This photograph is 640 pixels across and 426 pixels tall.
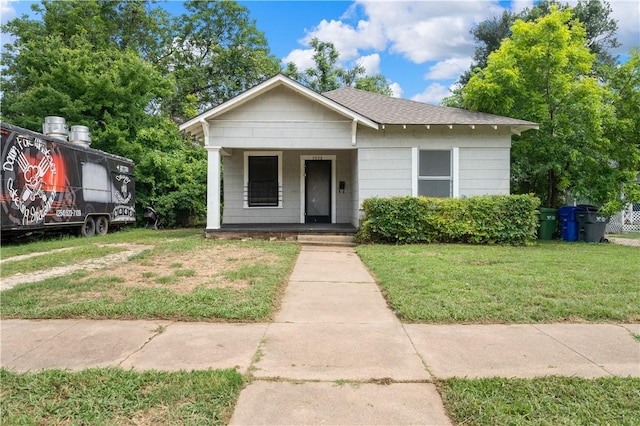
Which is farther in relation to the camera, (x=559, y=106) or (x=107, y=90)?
(x=107, y=90)

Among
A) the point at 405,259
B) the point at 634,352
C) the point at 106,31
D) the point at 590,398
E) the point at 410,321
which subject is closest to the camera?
the point at 590,398

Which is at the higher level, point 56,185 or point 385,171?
point 385,171

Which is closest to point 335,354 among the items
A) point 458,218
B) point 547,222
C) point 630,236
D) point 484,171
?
point 458,218

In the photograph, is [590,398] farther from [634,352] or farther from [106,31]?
[106,31]

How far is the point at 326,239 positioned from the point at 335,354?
775 centimetres

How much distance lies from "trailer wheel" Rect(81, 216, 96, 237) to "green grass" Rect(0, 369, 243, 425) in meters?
10.9

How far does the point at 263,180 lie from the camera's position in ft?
44.0

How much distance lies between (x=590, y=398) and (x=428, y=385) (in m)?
1.03

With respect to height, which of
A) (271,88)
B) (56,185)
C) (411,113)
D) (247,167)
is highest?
(271,88)

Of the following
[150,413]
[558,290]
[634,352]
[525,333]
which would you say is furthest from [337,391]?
[558,290]

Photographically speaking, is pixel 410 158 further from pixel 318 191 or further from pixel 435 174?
pixel 318 191

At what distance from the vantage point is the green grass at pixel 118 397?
240 centimetres

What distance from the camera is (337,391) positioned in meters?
2.75

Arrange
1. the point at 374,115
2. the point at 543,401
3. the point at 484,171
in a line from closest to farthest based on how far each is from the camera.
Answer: the point at 543,401 < the point at 484,171 < the point at 374,115
